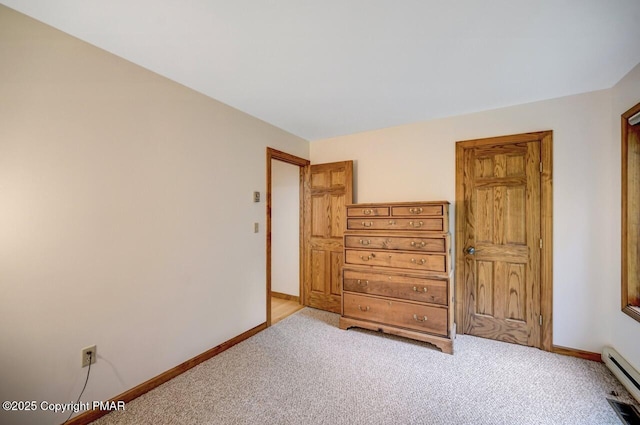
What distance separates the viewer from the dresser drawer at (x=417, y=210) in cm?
261

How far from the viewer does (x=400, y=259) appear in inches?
108

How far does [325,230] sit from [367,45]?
2377mm

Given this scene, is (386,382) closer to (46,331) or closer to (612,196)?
(46,331)

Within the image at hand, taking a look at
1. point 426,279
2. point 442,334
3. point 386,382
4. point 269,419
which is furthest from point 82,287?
point 442,334

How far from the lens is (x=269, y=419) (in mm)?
1675

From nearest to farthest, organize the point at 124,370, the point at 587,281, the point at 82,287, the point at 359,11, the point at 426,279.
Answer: the point at 359,11, the point at 82,287, the point at 124,370, the point at 587,281, the point at 426,279

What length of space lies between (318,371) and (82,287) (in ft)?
5.94

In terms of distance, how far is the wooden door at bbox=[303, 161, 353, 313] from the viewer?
3551mm

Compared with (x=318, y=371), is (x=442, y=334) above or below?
above

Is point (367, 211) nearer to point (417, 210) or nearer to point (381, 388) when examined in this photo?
point (417, 210)

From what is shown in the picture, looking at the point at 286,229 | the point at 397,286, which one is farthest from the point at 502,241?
the point at 286,229

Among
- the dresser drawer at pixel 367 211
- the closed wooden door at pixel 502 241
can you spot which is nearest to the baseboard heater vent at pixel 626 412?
the closed wooden door at pixel 502 241

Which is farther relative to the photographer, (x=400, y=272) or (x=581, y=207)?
(x=400, y=272)

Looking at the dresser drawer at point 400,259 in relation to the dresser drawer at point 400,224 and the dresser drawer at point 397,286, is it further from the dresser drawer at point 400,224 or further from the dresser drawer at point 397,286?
the dresser drawer at point 400,224
